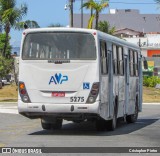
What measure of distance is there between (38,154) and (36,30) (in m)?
6.11

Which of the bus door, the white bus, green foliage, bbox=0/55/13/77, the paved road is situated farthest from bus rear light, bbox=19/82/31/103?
green foliage, bbox=0/55/13/77

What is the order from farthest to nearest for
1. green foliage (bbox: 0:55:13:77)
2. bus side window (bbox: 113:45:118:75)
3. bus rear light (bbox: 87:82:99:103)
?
green foliage (bbox: 0:55:13:77) < bus side window (bbox: 113:45:118:75) < bus rear light (bbox: 87:82:99:103)

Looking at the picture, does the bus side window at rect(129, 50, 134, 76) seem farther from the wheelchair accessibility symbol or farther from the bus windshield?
the wheelchair accessibility symbol

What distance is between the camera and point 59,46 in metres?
18.6

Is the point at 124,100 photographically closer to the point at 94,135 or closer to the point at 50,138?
the point at 94,135

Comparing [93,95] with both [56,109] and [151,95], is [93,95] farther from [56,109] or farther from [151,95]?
[151,95]

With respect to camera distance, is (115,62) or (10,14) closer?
(115,62)

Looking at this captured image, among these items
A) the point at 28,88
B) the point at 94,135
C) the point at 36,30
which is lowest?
the point at 94,135

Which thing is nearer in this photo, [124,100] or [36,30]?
[36,30]

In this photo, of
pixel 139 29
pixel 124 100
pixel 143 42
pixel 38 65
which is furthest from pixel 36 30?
pixel 139 29

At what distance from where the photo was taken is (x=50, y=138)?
1747 cm

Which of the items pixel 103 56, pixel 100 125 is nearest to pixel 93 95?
pixel 103 56

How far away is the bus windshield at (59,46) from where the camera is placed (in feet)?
60.5

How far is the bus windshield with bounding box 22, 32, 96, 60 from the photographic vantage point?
18.4 m
